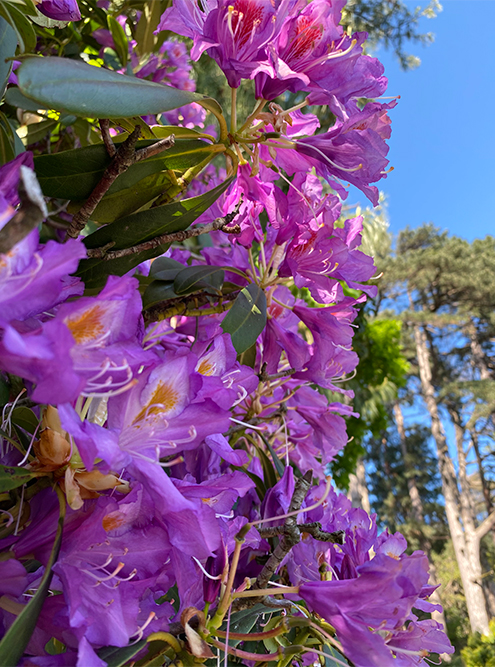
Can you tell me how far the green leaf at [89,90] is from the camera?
379 millimetres

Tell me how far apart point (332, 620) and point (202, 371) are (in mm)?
280

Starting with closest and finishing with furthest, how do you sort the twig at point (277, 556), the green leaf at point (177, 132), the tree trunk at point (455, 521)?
the twig at point (277, 556) < the green leaf at point (177, 132) < the tree trunk at point (455, 521)

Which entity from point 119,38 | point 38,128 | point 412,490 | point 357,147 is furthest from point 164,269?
point 412,490

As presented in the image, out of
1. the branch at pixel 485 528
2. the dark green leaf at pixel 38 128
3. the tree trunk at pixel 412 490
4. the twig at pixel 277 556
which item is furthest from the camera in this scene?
the tree trunk at pixel 412 490

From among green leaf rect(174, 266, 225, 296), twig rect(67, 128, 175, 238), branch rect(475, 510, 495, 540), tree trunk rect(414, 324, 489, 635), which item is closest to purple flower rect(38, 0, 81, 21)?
twig rect(67, 128, 175, 238)

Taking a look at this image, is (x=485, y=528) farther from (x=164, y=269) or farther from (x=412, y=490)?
(x=164, y=269)

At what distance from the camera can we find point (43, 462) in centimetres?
43

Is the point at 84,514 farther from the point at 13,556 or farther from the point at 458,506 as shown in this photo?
the point at 458,506

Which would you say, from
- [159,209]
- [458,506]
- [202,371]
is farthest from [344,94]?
[458,506]

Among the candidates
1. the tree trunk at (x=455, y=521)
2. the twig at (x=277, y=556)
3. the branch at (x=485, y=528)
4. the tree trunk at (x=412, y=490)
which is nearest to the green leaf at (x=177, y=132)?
the twig at (x=277, y=556)

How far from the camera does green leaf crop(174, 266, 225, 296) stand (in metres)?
0.68

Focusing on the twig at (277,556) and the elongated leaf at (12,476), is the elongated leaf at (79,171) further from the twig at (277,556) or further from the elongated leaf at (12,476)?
the twig at (277,556)

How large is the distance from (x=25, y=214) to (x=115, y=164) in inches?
10.3

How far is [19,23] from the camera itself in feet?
2.20
